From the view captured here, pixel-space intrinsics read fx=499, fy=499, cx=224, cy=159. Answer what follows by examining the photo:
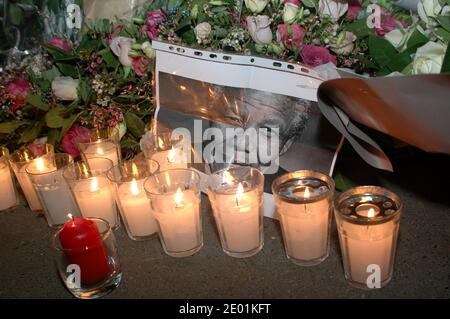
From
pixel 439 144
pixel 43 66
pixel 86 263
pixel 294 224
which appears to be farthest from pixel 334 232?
pixel 43 66

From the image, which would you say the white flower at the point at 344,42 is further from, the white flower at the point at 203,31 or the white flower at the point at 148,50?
the white flower at the point at 148,50

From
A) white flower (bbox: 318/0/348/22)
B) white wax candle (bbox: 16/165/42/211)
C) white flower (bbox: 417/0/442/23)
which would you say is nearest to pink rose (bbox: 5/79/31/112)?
white wax candle (bbox: 16/165/42/211)

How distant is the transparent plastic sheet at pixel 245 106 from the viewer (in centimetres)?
112

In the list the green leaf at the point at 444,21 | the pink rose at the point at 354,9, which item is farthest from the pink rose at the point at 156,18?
the green leaf at the point at 444,21

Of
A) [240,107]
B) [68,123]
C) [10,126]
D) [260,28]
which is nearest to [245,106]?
[240,107]

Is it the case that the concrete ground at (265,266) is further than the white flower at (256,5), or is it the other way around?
the white flower at (256,5)

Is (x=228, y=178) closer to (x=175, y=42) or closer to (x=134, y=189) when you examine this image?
(x=134, y=189)

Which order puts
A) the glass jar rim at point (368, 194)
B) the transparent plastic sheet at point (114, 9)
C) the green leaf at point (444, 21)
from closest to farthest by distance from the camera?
the glass jar rim at point (368, 194), the green leaf at point (444, 21), the transparent plastic sheet at point (114, 9)

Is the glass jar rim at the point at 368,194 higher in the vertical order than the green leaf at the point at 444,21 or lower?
lower

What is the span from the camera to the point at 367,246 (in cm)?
90

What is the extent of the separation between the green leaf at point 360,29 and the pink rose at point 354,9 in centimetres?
3

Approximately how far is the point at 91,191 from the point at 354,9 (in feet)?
2.51

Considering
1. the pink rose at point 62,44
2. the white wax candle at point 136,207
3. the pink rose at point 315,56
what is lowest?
the white wax candle at point 136,207

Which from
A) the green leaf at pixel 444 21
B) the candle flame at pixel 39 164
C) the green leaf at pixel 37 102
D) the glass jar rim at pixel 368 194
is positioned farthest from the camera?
the green leaf at pixel 37 102
